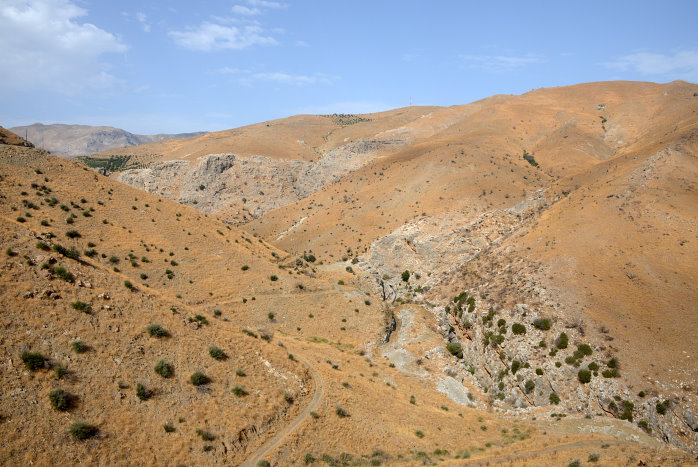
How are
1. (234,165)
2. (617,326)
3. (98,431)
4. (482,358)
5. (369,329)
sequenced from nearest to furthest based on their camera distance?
(98,431), (617,326), (482,358), (369,329), (234,165)

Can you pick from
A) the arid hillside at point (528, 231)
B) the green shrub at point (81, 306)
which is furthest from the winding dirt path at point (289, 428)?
the arid hillside at point (528, 231)

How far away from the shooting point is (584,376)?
29219mm

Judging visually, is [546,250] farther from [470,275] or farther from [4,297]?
[4,297]

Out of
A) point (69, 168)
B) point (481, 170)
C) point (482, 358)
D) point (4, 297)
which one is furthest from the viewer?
point (481, 170)

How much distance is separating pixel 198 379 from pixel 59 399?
6.37 metres

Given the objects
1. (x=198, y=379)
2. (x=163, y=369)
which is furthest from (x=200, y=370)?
(x=163, y=369)

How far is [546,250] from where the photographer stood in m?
41.4

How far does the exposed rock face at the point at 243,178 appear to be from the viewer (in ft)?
324

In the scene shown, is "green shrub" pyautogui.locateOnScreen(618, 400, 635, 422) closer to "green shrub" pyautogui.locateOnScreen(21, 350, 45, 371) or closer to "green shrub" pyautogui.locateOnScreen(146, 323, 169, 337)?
"green shrub" pyautogui.locateOnScreen(146, 323, 169, 337)

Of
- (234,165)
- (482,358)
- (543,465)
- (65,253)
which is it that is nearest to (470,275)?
(482,358)

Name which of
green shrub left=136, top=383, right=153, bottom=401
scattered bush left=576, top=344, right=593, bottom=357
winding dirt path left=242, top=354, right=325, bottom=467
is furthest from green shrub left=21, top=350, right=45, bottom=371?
scattered bush left=576, top=344, right=593, bottom=357

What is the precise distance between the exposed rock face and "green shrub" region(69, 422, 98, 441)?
8011 centimetres

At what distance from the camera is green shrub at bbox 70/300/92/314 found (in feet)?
69.1

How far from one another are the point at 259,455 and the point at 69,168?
39.2 m
